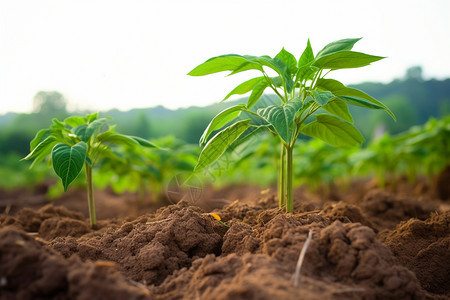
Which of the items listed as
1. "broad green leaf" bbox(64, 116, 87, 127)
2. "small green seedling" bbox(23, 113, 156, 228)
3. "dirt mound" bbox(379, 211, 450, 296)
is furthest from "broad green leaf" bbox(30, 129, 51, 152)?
"dirt mound" bbox(379, 211, 450, 296)

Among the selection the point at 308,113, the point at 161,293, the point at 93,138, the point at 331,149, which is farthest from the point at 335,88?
the point at 331,149

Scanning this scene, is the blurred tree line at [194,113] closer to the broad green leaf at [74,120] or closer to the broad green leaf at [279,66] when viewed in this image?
the broad green leaf at [74,120]

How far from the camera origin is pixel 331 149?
546 cm

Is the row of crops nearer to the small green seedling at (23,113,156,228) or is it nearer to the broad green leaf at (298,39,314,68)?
the small green seedling at (23,113,156,228)

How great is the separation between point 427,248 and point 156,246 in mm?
1451

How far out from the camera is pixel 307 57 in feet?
6.52

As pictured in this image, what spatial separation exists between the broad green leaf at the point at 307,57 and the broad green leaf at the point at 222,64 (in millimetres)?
308

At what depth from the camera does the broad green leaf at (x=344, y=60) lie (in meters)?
1.72

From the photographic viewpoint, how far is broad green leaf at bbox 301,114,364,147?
2.05m

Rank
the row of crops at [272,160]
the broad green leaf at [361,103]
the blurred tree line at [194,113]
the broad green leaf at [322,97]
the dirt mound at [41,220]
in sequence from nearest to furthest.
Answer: the broad green leaf at [322,97]
the broad green leaf at [361,103]
the dirt mound at [41,220]
the row of crops at [272,160]
the blurred tree line at [194,113]

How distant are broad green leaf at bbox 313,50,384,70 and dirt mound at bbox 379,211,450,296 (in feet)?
3.39

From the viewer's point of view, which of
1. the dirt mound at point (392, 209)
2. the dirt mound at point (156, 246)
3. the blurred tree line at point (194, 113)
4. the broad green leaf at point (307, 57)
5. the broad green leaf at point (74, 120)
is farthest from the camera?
the blurred tree line at point (194, 113)

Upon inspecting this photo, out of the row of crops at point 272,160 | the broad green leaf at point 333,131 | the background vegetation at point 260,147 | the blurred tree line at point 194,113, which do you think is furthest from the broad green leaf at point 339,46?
the blurred tree line at point 194,113

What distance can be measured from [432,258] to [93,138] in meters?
2.23
